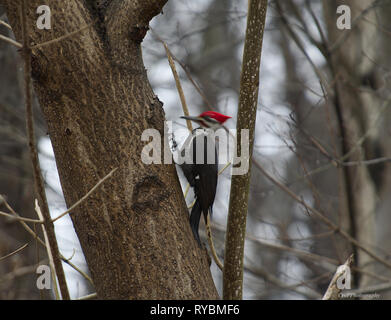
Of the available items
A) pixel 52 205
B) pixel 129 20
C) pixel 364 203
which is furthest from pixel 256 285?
pixel 129 20

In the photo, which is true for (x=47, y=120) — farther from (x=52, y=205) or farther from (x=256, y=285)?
(x=256, y=285)

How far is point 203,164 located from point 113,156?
1031 mm

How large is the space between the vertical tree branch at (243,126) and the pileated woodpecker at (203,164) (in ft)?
1.97

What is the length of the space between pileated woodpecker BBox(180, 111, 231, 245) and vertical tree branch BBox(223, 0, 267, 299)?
60cm

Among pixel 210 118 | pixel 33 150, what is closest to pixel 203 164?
pixel 210 118

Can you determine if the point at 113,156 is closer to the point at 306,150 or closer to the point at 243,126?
the point at 243,126

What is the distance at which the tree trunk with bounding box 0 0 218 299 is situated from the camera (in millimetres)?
1944

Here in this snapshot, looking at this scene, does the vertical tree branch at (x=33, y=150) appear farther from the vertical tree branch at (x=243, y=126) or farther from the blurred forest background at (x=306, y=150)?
the blurred forest background at (x=306, y=150)

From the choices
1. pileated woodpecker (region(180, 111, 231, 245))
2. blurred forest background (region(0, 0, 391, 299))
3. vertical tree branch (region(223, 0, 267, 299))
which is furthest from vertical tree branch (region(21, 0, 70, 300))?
blurred forest background (region(0, 0, 391, 299))

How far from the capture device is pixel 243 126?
75.0 inches

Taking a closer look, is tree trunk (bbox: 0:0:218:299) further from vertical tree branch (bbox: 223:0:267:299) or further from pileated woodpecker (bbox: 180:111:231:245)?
pileated woodpecker (bbox: 180:111:231:245)

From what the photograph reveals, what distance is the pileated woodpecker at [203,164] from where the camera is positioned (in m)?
2.69

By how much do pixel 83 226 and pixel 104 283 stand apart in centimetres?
26

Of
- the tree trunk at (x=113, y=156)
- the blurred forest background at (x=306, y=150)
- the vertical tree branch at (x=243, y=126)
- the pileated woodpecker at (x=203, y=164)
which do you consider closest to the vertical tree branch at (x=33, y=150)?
the tree trunk at (x=113, y=156)
